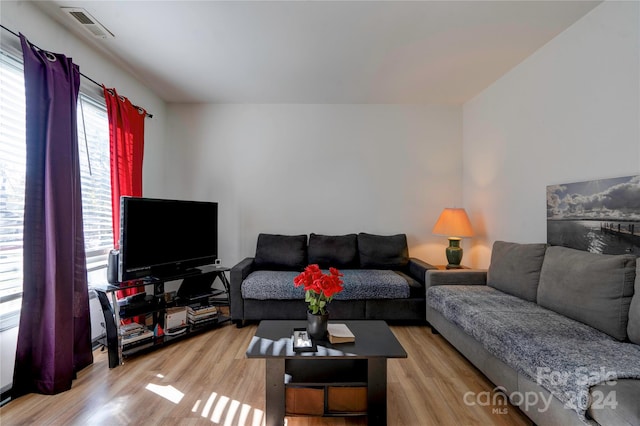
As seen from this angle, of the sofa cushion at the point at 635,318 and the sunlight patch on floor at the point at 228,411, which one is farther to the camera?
the sunlight patch on floor at the point at 228,411

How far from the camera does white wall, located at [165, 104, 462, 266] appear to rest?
3.78 meters

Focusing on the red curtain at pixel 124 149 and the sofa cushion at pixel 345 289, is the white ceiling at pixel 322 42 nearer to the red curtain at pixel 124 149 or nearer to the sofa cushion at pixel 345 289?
the red curtain at pixel 124 149

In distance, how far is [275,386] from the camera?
5.03ft

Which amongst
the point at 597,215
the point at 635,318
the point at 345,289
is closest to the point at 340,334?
the point at 345,289

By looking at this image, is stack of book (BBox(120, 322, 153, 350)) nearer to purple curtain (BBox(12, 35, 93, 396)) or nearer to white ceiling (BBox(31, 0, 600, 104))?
purple curtain (BBox(12, 35, 93, 396))

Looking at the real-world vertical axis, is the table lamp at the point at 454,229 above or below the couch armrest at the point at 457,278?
above

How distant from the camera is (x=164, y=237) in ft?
8.84

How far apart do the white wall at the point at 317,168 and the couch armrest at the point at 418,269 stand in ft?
1.61

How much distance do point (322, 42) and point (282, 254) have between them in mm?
2206

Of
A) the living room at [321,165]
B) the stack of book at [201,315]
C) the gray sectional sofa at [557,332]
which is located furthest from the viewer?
the living room at [321,165]

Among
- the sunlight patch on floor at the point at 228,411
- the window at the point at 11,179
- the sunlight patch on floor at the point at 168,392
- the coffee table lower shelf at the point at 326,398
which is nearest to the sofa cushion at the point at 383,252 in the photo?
the coffee table lower shelf at the point at 326,398

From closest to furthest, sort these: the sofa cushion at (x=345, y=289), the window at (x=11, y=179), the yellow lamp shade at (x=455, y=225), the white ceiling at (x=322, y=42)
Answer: the window at (x=11, y=179)
the white ceiling at (x=322, y=42)
the sofa cushion at (x=345, y=289)
the yellow lamp shade at (x=455, y=225)

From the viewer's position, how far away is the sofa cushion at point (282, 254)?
3379 millimetres

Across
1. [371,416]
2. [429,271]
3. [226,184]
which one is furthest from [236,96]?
[371,416]
